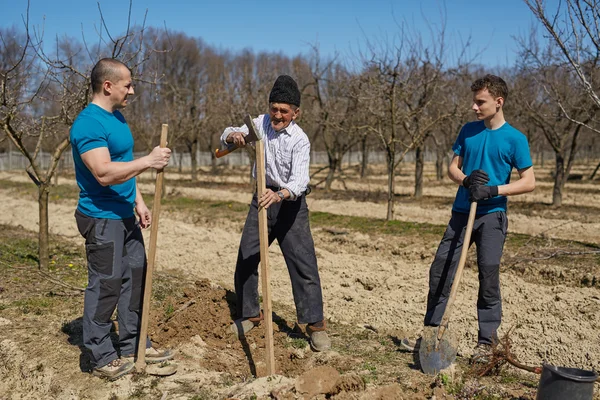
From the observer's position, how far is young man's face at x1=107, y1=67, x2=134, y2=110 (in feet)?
11.5

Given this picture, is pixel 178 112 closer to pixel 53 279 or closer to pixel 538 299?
pixel 53 279

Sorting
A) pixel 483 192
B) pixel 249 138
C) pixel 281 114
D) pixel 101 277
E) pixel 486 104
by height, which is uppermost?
pixel 486 104

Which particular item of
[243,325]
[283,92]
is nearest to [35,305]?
[243,325]

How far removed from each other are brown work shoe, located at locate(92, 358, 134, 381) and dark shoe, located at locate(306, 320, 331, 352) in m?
1.39

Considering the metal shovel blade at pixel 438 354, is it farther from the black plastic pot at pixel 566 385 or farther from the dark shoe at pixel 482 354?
the black plastic pot at pixel 566 385

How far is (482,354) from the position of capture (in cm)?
404

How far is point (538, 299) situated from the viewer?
5875 mm

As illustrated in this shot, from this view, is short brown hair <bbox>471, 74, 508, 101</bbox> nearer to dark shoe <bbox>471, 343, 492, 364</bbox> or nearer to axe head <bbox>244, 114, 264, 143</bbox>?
axe head <bbox>244, 114, 264, 143</bbox>

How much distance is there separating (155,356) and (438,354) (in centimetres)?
198

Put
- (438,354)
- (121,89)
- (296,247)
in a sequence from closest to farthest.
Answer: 1. (121,89)
2. (438,354)
3. (296,247)

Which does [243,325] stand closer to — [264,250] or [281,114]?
[264,250]

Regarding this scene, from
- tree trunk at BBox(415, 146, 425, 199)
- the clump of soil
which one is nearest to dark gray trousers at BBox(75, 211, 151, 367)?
the clump of soil

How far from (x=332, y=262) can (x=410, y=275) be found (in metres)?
1.25

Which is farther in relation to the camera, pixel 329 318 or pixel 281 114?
pixel 329 318
